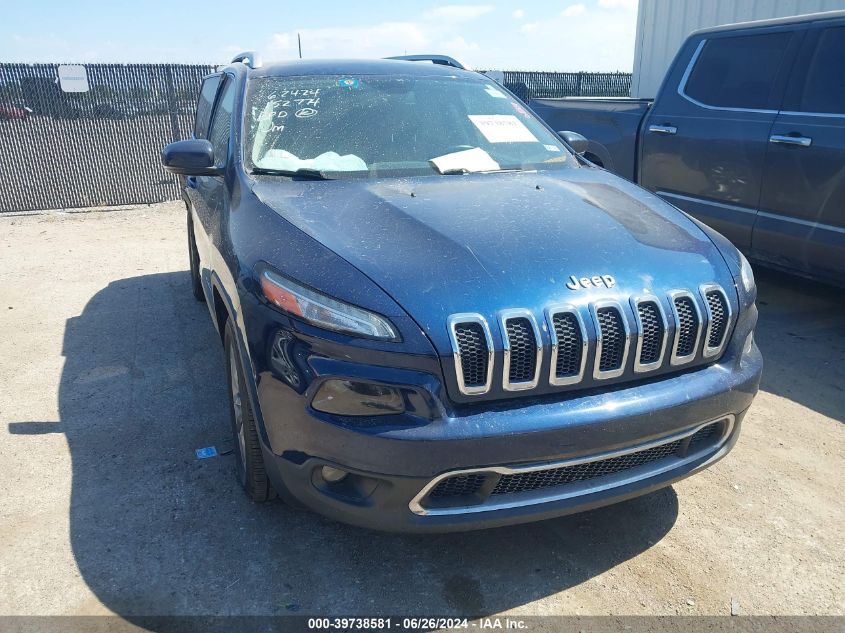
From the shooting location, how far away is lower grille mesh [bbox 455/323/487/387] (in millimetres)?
2076

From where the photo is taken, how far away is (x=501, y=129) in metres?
3.65

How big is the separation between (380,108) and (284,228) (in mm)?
1245

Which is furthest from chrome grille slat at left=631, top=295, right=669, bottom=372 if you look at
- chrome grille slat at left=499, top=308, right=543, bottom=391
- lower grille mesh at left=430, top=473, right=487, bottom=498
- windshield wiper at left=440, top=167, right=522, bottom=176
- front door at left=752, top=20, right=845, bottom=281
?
front door at left=752, top=20, right=845, bottom=281

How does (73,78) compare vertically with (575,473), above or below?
above

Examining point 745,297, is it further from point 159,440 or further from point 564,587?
point 159,440

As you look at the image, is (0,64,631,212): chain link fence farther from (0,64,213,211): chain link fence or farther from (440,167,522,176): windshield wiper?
(440,167,522,176): windshield wiper

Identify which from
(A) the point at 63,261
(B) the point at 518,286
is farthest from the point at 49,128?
(B) the point at 518,286

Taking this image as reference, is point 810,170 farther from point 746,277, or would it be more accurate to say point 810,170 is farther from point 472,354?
point 472,354

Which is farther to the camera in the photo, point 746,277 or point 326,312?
point 746,277

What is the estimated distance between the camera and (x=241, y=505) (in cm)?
290

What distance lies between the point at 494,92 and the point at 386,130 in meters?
0.90

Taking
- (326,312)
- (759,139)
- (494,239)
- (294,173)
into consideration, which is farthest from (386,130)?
(759,139)

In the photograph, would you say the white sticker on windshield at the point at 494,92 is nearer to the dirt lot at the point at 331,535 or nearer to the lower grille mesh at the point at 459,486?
the dirt lot at the point at 331,535

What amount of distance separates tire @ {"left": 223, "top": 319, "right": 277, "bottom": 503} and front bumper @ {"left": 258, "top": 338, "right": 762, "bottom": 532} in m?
0.26
